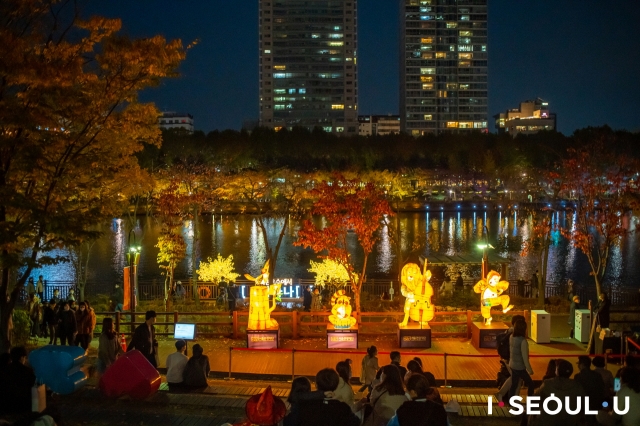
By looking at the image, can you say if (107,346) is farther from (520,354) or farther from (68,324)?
(520,354)

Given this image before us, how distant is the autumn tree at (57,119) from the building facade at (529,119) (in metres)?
178

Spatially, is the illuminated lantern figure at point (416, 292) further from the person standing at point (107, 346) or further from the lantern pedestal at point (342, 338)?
the person standing at point (107, 346)

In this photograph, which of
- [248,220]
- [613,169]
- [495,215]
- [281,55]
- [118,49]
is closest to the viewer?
[118,49]

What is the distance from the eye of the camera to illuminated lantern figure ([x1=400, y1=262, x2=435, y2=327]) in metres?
14.9

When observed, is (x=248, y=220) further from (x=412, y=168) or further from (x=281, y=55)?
(x=281, y=55)

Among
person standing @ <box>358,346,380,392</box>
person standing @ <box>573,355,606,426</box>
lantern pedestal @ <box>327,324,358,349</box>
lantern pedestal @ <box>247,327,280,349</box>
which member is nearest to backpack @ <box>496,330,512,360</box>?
person standing @ <box>358,346,380,392</box>

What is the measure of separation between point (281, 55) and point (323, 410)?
16958cm

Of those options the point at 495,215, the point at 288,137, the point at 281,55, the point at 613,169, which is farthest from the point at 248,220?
the point at 281,55

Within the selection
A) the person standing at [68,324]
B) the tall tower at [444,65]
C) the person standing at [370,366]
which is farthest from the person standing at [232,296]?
the tall tower at [444,65]

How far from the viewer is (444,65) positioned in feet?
559

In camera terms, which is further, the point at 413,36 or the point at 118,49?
the point at 413,36

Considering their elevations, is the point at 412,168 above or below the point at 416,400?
above

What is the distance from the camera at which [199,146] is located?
68.1m

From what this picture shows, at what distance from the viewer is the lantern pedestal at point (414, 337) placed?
586 inches
